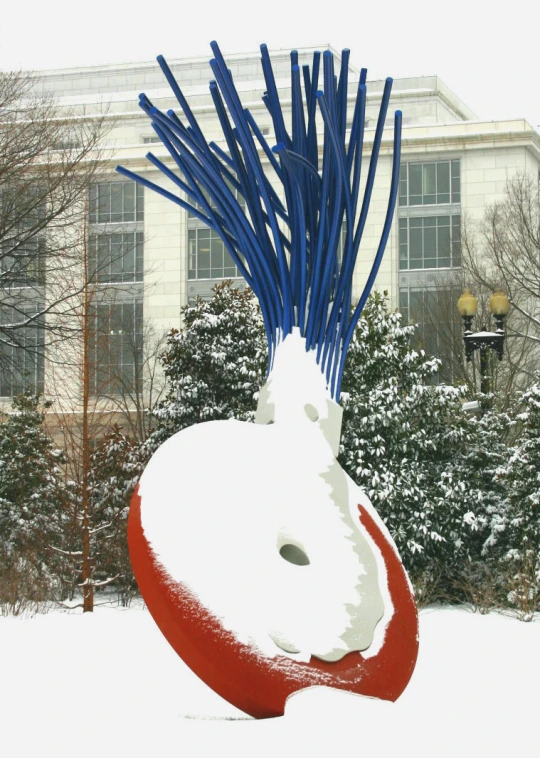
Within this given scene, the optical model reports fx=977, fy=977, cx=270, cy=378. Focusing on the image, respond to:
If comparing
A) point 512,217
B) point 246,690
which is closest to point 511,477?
point 246,690

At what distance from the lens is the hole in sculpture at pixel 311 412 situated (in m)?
5.99

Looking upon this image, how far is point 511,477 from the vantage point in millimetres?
11625

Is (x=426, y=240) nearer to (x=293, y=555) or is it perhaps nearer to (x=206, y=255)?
(x=206, y=255)

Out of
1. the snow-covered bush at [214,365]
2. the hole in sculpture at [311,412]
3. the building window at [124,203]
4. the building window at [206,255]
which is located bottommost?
the hole in sculpture at [311,412]

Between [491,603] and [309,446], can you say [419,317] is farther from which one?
[309,446]

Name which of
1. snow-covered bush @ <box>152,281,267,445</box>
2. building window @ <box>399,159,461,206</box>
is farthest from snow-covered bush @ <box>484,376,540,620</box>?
building window @ <box>399,159,461,206</box>

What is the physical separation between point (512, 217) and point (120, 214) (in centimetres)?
1262

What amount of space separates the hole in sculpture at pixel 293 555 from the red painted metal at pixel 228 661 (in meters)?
0.61

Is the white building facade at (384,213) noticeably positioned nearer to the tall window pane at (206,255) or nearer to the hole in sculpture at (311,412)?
the tall window pane at (206,255)

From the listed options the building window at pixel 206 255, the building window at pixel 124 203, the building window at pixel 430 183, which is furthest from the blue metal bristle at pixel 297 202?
the building window at pixel 206 255

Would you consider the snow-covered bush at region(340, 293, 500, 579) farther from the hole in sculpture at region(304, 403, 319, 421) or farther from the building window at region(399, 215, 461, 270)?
the building window at region(399, 215, 461, 270)

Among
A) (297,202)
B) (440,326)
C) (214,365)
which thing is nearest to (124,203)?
(440,326)

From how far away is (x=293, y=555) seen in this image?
18.4 ft

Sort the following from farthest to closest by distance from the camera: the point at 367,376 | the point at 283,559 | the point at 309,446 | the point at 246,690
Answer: the point at 367,376, the point at 309,446, the point at 283,559, the point at 246,690
